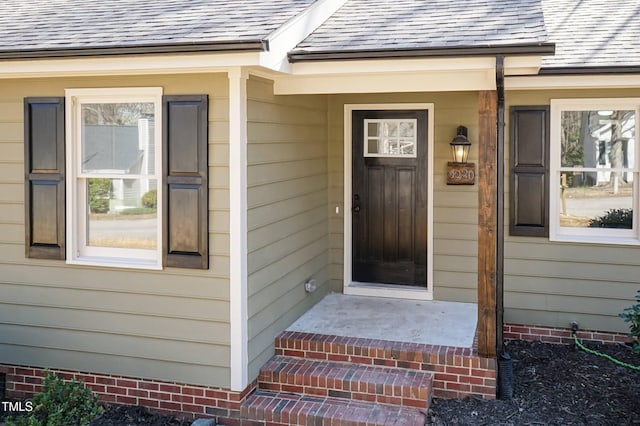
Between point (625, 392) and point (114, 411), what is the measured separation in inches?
166

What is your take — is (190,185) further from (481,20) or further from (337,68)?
(481,20)

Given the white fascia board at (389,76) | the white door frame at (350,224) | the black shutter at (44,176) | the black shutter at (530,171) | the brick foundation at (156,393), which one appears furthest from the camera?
the white door frame at (350,224)

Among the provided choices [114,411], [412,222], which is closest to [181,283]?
[114,411]

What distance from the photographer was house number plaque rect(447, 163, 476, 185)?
687cm

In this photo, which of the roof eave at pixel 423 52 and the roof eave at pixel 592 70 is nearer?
the roof eave at pixel 423 52

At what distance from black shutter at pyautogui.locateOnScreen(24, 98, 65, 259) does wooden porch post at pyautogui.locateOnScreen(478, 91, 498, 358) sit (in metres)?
3.34

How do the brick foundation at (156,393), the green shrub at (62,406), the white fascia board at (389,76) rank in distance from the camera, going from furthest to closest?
the brick foundation at (156,393) < the white fascia board at (389,76) < the green shrub at (62,406)

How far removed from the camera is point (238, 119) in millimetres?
4871

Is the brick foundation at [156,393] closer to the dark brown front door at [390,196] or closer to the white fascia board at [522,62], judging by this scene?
the dark brown front door at [390,196]

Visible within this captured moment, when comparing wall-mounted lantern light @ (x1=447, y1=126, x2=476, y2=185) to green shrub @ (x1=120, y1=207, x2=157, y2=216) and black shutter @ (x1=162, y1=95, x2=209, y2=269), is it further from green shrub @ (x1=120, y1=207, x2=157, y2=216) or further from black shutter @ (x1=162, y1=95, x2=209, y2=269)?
green shrub @ (x1=120, y1=207, x2=157, y2=216)

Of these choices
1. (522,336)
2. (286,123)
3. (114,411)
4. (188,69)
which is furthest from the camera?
(522,336)

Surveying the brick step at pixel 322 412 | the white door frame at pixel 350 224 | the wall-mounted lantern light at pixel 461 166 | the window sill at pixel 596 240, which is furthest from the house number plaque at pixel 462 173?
the brick step at pixel 322 412

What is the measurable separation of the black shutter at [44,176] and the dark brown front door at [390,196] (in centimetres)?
319

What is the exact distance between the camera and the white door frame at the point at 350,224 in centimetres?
702
